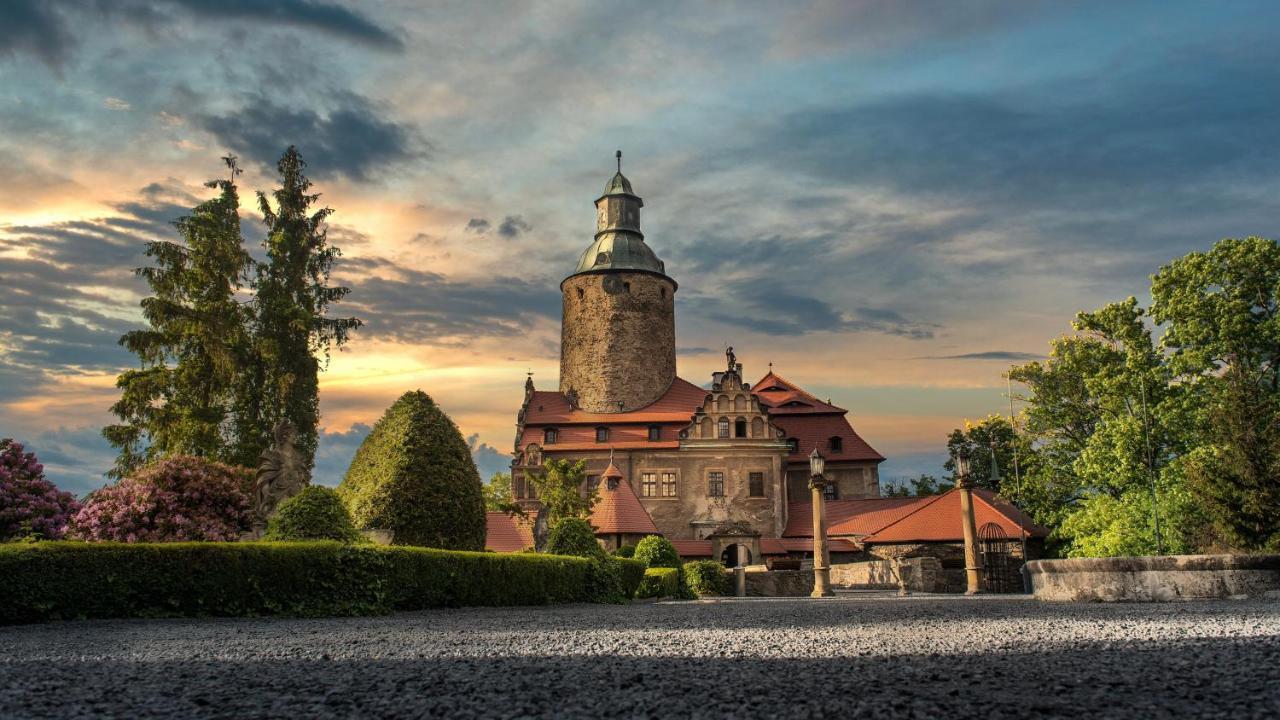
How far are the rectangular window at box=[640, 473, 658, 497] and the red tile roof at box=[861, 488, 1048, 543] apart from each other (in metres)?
12.7

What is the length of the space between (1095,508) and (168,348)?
109ft

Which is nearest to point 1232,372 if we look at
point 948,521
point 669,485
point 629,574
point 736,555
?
point 948,521

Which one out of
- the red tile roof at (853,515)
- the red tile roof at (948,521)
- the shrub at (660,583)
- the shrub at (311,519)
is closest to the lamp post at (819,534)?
the shrub at (660,583)

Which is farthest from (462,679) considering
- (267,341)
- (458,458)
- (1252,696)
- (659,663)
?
(267,341)

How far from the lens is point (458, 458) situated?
18.5m

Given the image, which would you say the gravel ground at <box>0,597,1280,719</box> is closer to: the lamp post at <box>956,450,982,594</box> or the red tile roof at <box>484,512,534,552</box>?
the lamp post at <box>956,450,982,594</box>

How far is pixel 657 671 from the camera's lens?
6117mm

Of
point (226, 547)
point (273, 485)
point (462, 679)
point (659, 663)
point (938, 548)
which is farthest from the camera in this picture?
point (938, 548)

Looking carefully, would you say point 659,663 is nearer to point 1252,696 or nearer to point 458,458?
point 1252,696

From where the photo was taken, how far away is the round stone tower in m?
54.3

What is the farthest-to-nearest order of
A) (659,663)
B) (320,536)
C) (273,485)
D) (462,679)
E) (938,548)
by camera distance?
(938,548) → (273,485) → (320,536) → (659,663) → (462,679)

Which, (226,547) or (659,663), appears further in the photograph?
(226,547)

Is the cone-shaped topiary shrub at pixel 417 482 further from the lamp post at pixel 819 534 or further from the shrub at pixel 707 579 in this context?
the shrub at pixel 707 579

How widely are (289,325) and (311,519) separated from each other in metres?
20.8
